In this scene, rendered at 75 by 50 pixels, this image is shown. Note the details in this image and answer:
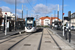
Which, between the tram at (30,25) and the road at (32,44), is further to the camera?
the tram at (30,25)

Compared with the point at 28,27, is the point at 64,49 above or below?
below

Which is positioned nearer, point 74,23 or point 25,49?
point 25,49

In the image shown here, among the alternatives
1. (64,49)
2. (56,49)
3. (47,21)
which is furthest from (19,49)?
(47,21)

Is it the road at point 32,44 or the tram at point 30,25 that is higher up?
the tram at point 30,25

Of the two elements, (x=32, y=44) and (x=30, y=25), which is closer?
(x=32, y=44)

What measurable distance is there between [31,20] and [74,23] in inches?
1402

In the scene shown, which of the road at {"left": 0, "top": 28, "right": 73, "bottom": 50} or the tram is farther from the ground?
the tram

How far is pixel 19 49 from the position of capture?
807 centimetres

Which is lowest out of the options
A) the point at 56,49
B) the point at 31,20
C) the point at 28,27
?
the point at 56,49

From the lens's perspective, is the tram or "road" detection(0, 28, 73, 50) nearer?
"road" detection(0, 28, 73, 50)

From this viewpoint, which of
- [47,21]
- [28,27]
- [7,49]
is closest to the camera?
[7,49]

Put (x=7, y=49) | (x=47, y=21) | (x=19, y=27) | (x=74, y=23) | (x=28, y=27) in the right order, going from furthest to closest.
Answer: (x=47, y=21), (x=74, y=23), (x=19, y=27), (x=28, y=27), (x=7, y=49)

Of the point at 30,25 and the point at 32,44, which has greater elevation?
the point at 30,25

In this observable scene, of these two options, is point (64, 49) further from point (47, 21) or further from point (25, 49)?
point (47, 21)
